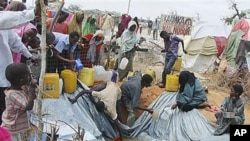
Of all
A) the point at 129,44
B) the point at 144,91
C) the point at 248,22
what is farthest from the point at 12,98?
the point at 248,22

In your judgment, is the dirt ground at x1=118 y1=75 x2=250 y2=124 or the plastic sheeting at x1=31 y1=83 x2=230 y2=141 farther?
the dirt ground at x1=118 y1=75 x2=250 y2=124

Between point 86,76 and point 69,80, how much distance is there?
0.56 m

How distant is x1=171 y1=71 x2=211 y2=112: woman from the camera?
6699mm

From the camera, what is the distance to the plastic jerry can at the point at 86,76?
21.3 ft

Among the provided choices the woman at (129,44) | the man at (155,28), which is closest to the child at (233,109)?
the woman at (129,44)

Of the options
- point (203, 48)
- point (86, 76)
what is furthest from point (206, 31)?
point (86, 76)

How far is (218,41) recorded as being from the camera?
44.4 ft

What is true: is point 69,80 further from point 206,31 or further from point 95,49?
point 206,31

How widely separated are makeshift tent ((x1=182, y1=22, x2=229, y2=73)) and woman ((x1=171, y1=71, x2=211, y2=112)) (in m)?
6.47

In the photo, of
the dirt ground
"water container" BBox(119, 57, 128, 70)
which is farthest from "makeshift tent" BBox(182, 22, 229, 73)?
"water container" BBox(119, 57, 128, 70)

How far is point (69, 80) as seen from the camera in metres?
6.01

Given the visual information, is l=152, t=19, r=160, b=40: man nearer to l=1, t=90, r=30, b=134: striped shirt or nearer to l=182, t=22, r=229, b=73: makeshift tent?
l=182, t=22, r=229, b=73: makeshift tent

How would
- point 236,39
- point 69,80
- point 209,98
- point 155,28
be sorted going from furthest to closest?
point 155,28, point 236,39, point 209,98, point 69,80

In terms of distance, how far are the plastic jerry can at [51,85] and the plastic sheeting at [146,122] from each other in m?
0.10
